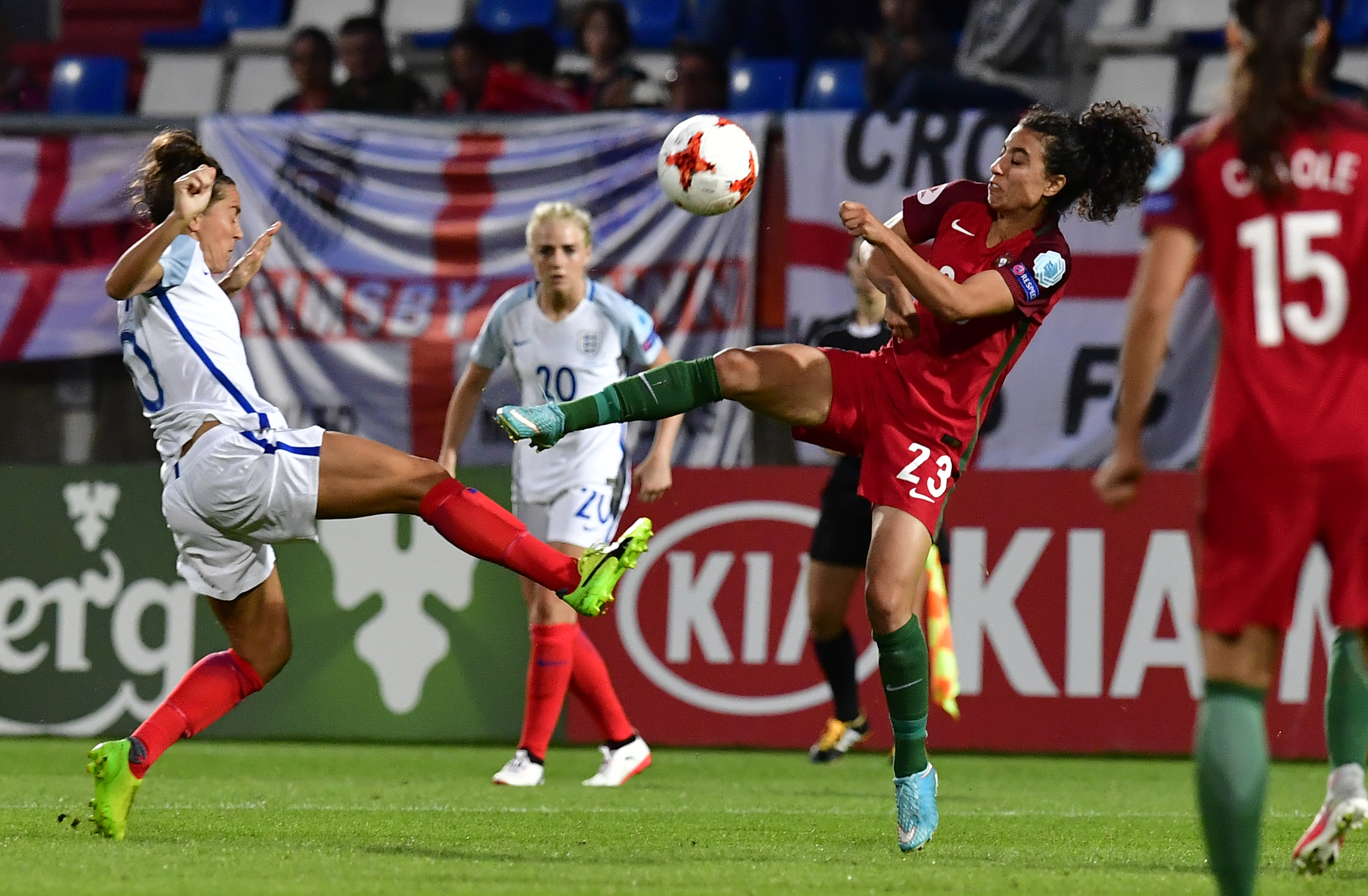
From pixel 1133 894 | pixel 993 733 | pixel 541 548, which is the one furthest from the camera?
pixel 993 733

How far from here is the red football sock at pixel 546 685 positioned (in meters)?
7.25

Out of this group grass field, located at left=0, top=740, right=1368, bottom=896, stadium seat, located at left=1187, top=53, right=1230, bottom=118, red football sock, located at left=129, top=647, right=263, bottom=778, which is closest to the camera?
grass field, located at left=0, top=740, right=1368, bottom=896

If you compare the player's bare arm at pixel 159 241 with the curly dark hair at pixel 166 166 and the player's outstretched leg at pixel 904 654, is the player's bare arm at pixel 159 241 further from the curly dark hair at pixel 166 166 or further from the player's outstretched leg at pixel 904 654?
the player's outstretched leg at pixel 904 654

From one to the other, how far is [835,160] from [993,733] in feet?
10.8

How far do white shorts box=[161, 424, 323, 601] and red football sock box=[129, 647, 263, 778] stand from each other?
0.50m

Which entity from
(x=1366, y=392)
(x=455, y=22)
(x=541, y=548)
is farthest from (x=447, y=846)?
(x=455, y=22)

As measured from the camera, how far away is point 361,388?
34.9 feet

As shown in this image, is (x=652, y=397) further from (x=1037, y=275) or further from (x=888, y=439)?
(x=1037, y=275)

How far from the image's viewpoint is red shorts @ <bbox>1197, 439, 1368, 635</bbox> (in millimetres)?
3352

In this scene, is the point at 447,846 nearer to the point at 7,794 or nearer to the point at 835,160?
the point at 7,794

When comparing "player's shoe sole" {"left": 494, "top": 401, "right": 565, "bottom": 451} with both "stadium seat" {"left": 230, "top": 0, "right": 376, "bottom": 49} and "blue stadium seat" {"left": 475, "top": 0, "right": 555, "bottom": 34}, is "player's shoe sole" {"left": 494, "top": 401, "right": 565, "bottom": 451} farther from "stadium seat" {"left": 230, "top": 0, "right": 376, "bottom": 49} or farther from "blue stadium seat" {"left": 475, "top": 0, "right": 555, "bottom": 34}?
"blue stadium seat" {"left": 475, "top": 0, "right": 555, "bottom": 34}

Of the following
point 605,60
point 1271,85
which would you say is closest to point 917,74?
point 605,60

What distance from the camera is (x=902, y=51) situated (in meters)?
11.8

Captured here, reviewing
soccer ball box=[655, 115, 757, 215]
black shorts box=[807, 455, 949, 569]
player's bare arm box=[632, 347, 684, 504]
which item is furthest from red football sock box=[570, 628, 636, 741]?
soccer ball box=[655, 115, 757, 215]
